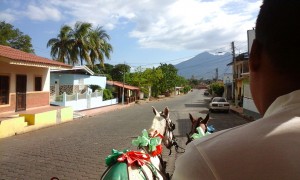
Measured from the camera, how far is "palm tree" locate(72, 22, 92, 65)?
3378 centimetres

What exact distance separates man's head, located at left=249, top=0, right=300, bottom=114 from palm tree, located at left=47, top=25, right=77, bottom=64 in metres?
33.9

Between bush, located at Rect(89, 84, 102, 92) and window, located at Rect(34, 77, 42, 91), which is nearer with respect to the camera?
window, located at Rect(34, 77, 42, 91)

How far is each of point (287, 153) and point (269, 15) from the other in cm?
43

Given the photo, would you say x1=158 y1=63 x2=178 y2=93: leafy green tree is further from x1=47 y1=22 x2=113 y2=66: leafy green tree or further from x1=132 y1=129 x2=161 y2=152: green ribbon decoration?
x1=132 y1=129 x2=161 y2=152: green ribbon decoration

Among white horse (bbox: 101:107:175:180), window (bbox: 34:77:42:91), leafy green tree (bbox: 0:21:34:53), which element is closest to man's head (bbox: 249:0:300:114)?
white horse (bbox: 101:107:175:180)

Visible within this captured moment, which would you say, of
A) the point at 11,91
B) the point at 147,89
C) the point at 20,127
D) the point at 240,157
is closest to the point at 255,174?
the point at 240,157

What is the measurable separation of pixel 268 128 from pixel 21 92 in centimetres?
1857

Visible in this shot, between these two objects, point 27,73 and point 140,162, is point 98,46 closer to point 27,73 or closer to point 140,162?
point 27,73

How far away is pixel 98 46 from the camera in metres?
36.4

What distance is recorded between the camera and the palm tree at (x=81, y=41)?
33.8 metres

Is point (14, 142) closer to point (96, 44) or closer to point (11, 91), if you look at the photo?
point (11, 91)

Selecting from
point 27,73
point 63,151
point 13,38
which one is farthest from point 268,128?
point 13,38

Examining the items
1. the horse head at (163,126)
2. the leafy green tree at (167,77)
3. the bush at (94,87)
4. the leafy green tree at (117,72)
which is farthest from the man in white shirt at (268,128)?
the leafy green tree at (167,77)

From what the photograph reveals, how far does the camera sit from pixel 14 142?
38.4 ft
